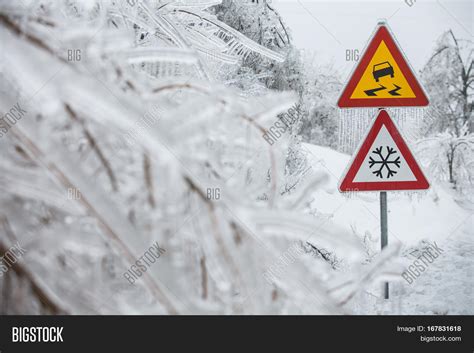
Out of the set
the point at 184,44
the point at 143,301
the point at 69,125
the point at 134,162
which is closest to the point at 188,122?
the point at 134,162

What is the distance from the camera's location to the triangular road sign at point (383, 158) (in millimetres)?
1972

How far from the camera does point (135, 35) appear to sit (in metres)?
2.07

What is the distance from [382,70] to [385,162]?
1.35ft

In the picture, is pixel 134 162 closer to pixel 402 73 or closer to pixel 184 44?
pixel 184 44

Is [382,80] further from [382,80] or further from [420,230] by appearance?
[420,230]

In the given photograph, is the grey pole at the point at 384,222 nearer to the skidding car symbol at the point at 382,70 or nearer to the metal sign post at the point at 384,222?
the metal sign post at the point at 384,222

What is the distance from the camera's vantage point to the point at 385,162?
197 centimetres

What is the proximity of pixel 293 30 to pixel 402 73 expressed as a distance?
57cm

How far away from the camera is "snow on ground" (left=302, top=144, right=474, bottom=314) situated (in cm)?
209
